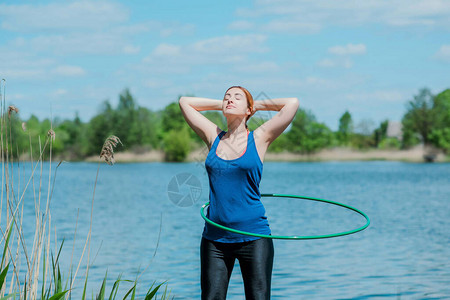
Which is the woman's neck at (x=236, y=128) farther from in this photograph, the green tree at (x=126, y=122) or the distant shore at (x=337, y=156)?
the green tree at (x=126, y=122)

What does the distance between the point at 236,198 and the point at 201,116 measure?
2.37ft

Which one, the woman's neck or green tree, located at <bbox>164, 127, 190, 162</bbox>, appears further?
green tree, located at <bbox>164, 127, 190, 162</bbox>

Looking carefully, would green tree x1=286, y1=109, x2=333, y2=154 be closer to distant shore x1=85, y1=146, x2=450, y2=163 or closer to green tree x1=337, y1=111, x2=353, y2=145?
distant shore x1=85, y1=146, x2=450, y2=163

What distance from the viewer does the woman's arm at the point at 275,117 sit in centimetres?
382

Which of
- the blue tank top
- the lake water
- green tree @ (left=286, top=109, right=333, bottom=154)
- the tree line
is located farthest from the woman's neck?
green tree @ (left=286, top=109, right=333, bottom=154)

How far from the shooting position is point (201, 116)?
4094mm

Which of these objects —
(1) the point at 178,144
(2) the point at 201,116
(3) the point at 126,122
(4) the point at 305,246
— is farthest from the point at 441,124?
(2) the point at 201,116

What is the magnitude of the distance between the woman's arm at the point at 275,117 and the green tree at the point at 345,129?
89.6 m

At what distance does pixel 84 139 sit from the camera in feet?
246

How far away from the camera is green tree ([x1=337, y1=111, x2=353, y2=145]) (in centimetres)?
9288

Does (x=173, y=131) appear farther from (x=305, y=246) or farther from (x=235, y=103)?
(x=235, y=103)

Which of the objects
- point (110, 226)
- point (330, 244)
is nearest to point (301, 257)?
point (330, 244)

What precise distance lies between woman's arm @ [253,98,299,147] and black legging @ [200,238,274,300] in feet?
2.16

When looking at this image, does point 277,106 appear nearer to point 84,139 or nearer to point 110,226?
point 110,226
